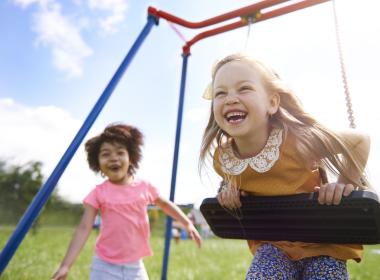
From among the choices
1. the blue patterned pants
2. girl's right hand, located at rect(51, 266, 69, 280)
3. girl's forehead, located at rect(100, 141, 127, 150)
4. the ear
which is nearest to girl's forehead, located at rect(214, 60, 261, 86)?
the ear

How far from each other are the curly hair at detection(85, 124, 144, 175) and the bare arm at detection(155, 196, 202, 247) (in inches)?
15.8

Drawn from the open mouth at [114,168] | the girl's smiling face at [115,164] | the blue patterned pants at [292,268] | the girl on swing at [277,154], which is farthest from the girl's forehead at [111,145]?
the blue patterned pants at [292,268]

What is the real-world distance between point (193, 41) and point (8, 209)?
3126 centimetres

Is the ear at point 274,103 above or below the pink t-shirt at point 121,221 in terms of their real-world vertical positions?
above

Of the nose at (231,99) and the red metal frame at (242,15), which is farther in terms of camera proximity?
the red metal frame at (242,15)

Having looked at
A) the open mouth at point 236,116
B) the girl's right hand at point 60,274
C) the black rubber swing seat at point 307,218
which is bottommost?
the girl's right hand at point 60,274

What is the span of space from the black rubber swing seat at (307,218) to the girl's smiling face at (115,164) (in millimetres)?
1263

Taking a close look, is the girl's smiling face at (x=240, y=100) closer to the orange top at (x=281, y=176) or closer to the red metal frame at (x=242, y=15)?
the orange top at (x=281, y=176)

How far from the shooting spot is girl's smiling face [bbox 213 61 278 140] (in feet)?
5.23

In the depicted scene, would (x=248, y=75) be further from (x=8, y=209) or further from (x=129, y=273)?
(x=8, y=209)

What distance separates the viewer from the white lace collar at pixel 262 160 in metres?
1.62

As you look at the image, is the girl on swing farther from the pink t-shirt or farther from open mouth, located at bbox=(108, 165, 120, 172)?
open mouth, located at bbox=(108, 165, 120, 172)

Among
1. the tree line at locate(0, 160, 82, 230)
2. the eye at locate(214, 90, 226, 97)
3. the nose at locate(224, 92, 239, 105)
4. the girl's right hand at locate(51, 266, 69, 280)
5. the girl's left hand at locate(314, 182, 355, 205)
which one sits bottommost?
the girl's right hand at locate(51, 266, 69, 280)

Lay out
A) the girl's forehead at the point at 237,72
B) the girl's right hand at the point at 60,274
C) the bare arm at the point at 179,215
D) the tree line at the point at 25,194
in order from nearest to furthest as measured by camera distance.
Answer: the girl's forehead at the point at 237,72, the girl's right hand at the point at 60,274, the bare arm at the point at 179,215, the tree line at the point at 25,194
